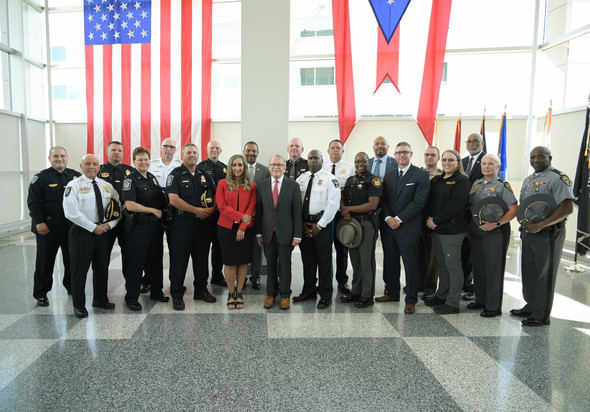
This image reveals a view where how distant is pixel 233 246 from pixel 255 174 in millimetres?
1130

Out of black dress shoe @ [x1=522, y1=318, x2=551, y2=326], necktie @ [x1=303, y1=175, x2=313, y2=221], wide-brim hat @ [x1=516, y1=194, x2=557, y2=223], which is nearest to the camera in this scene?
wide-brim hat @ [x1=516, y1=194, x2=557, y2=223]

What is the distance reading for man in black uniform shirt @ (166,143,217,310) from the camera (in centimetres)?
353

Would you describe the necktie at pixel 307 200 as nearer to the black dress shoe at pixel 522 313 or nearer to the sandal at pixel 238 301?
the sandal at pixel 238 301

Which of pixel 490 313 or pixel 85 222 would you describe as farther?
pixel 490 313

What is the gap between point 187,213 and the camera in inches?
140

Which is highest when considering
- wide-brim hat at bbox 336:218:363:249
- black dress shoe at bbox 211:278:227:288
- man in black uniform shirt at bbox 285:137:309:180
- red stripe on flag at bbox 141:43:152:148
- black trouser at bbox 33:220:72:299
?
red stripe on flag at bbox 141:43:152:148

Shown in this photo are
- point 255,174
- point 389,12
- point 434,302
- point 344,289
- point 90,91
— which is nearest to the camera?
point 434,302

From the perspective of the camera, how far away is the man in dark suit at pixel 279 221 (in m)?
3.53

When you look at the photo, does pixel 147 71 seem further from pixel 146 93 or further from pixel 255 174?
pixel 255 174

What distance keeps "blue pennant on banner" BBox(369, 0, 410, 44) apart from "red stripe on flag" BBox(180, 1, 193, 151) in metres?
4.08

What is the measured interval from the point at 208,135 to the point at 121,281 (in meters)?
4.38

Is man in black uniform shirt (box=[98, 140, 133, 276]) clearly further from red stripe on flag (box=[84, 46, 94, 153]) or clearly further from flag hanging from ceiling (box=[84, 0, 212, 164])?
red stripe on flag (box=[84, 46, 94, 153])

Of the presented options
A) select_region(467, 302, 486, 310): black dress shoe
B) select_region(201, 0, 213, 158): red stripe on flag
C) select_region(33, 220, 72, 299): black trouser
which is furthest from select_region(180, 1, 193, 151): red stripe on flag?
select_region(467, 302, 486, 310): black dress shoe

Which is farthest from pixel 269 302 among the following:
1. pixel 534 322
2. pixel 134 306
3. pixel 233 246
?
pixel 534 322
